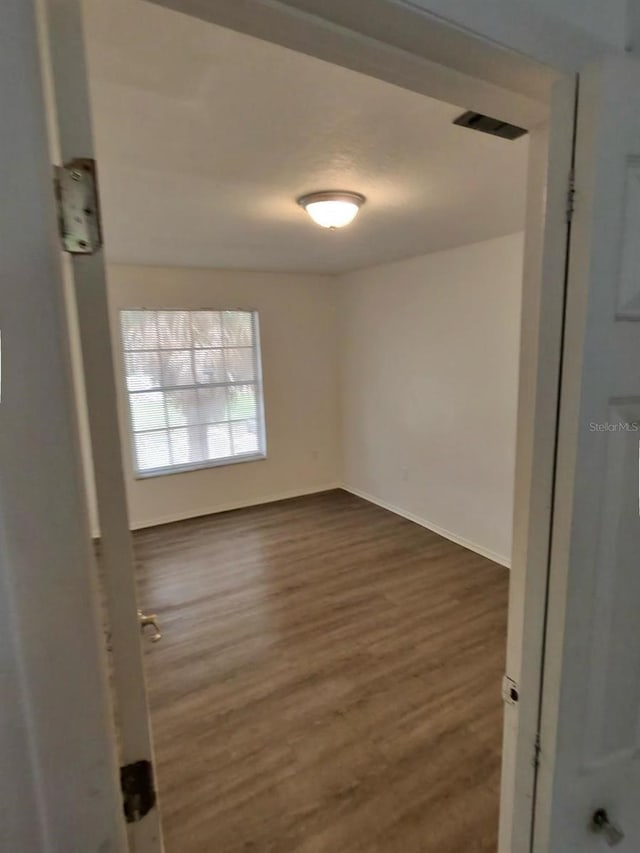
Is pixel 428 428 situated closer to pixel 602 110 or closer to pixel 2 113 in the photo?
pixel 602 110

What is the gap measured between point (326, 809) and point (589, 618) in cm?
140

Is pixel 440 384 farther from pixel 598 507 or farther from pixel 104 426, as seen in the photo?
pixel 104 426

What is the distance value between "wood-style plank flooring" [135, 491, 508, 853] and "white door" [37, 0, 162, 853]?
1.35 meters

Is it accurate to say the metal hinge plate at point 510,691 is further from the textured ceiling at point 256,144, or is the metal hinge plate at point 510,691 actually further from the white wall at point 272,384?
the white wall at point 272,384

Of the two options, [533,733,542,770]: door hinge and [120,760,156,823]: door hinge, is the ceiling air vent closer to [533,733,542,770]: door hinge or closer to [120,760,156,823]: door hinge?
[533,733,542,770]: door hinge

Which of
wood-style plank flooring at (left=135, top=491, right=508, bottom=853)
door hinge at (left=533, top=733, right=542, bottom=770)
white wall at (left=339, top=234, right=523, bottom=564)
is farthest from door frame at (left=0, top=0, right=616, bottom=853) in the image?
white wall at (left=339, top=234, right=523, bottom=564)

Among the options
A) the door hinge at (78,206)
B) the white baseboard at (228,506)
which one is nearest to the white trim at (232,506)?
the white baseboard at (228,506)

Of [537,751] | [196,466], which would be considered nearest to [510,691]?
[537,751]

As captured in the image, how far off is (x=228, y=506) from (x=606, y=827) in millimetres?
4100

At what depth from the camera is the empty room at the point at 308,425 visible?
1456 mm

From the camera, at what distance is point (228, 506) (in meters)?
4.81

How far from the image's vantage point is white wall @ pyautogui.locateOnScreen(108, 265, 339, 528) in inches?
166

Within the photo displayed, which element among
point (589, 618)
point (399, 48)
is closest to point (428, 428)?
point (589, 618)

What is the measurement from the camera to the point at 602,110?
773 millimetres
